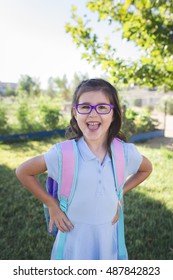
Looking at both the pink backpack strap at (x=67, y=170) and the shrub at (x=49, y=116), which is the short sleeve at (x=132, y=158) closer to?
the pink backpack strap at (x=67, y=170)

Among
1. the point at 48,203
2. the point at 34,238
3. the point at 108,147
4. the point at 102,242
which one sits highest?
the point at 108,147

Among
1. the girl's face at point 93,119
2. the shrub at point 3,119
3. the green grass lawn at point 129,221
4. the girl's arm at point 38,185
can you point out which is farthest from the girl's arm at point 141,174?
the shrub at point 3,119

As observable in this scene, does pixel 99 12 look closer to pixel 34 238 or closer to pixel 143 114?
pixel 34 238

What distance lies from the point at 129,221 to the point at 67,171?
7.68ft

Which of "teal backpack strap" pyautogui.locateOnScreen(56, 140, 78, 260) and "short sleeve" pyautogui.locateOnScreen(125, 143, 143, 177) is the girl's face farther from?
"short sleeve" pyautogui.locateOnScreen(125, 143, 143, 177)

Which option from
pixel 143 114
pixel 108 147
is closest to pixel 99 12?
pixel 108 147

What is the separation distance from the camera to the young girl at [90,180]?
59.3 inches

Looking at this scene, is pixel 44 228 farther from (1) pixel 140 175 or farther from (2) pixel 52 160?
(2) pixel 52 160

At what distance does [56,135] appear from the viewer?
33.9 feet

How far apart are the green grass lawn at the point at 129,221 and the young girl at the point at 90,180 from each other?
1.37 metres

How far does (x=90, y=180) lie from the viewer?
1.51 metres

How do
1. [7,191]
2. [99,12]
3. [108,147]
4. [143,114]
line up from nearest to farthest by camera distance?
[108,147]
[7,191]
[99,12]
[143,114]

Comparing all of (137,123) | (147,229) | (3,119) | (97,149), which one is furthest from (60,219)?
(137,123)
